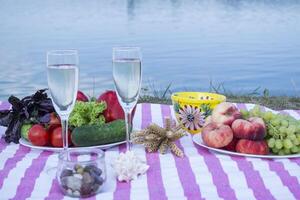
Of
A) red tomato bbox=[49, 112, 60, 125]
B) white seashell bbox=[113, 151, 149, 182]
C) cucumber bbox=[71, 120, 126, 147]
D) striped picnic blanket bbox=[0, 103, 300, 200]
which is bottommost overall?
striped picnic blanket bbox=[0, 103, 300, 200]

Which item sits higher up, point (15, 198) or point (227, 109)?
point (227, 109)

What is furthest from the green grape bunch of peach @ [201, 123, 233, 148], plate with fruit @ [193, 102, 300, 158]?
peach @ [201, 123, 233, 148]

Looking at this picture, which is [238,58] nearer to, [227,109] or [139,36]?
[139,36]

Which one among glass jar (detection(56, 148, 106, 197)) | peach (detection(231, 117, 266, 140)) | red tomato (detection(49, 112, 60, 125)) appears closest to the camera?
glass jar (detection(56, 148, 106, 197))

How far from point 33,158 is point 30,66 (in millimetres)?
3661

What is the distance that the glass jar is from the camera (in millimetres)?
1159

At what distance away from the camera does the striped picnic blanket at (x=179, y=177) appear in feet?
3.97

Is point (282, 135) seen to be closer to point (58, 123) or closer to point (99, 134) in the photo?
point (99, 134)

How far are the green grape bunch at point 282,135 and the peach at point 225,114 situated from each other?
0.08 m

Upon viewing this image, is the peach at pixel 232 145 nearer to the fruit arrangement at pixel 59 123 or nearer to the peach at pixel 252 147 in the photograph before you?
the peach at pixel 252 147

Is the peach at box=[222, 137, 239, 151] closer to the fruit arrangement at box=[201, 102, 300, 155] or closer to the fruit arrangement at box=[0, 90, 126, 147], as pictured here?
the fruit arrangement at box=[201, 102, 300, 155]

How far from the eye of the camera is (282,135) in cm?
146

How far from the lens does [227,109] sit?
59.7 inches

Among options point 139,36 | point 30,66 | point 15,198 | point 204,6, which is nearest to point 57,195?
point 15,198
